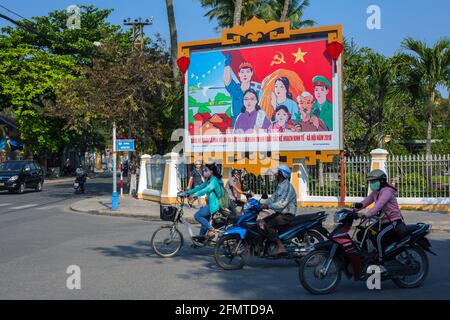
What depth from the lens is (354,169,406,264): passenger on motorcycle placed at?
7.16 m

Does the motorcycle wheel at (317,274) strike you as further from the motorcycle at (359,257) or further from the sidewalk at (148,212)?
the sidewalk at (148,212)

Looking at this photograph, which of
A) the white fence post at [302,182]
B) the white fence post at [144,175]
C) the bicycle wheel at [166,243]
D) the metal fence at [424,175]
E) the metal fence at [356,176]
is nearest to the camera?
the bicycle wheel at [166,243]

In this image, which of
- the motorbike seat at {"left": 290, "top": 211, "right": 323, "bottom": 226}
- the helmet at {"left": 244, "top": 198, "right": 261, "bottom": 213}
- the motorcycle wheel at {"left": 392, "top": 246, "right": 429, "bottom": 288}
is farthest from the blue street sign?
the motorcycle wheel at {"left": 392, "top": 246, "right": 429, "bottom": 288}

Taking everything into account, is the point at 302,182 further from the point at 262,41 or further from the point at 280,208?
the point at 280,208

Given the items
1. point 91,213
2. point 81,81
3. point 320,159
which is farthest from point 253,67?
point 81,81

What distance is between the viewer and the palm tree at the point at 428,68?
19.5 metres

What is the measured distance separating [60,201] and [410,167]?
14794 mm

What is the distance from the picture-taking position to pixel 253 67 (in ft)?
62.8

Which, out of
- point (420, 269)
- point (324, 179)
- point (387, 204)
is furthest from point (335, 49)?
point (420, 269)

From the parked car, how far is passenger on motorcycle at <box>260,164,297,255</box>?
73.5 feet

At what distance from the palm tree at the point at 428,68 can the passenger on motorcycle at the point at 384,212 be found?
43.4ft

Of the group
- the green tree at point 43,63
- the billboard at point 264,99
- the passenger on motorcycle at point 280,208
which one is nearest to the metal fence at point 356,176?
the billboard at point 264,99
